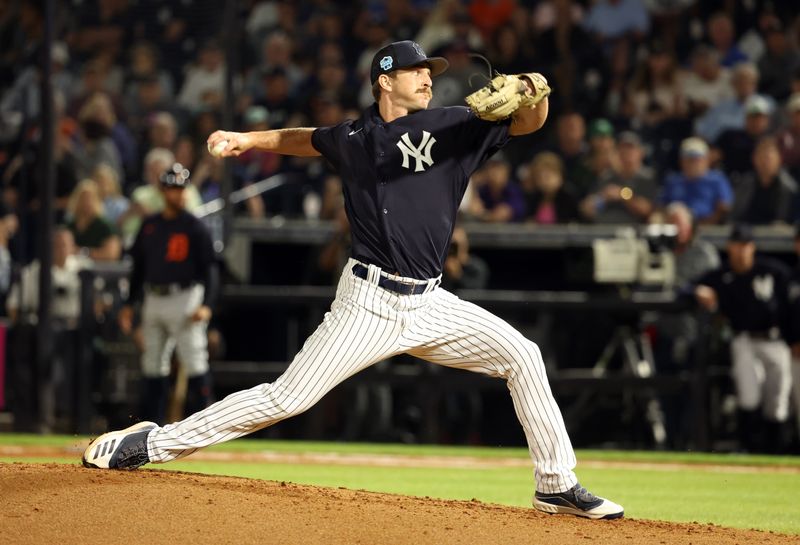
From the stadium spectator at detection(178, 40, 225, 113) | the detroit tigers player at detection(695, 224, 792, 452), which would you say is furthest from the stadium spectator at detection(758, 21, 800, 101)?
the stadium spectator at detection(178, 40, 225, 113)

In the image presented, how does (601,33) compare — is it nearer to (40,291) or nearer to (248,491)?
(40,291)

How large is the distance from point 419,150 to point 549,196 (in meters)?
7.51

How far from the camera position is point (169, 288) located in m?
10.9

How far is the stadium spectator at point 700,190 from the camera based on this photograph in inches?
495

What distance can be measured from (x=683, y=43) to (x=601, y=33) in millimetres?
898

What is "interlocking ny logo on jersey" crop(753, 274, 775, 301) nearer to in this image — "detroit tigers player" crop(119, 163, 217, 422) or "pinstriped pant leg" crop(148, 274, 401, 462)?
"detroit tigers player" crop(119, 163, 217, 422)

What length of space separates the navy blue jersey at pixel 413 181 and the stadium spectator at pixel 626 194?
7.18 metres

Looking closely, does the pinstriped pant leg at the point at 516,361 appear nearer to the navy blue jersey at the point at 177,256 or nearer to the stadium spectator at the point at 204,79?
the navy blue jersey at the point at 177,256

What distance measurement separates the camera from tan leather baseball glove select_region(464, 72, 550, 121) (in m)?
5.36

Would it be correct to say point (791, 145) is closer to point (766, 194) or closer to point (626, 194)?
point (766, 194)

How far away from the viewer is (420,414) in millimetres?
11617

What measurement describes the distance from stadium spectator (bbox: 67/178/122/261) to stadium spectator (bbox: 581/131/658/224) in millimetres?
4687

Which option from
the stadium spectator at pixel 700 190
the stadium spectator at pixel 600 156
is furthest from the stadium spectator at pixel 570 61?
the stadium spectator at pixel 700 190

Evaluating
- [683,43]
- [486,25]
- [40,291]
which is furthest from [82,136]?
[683,43]
